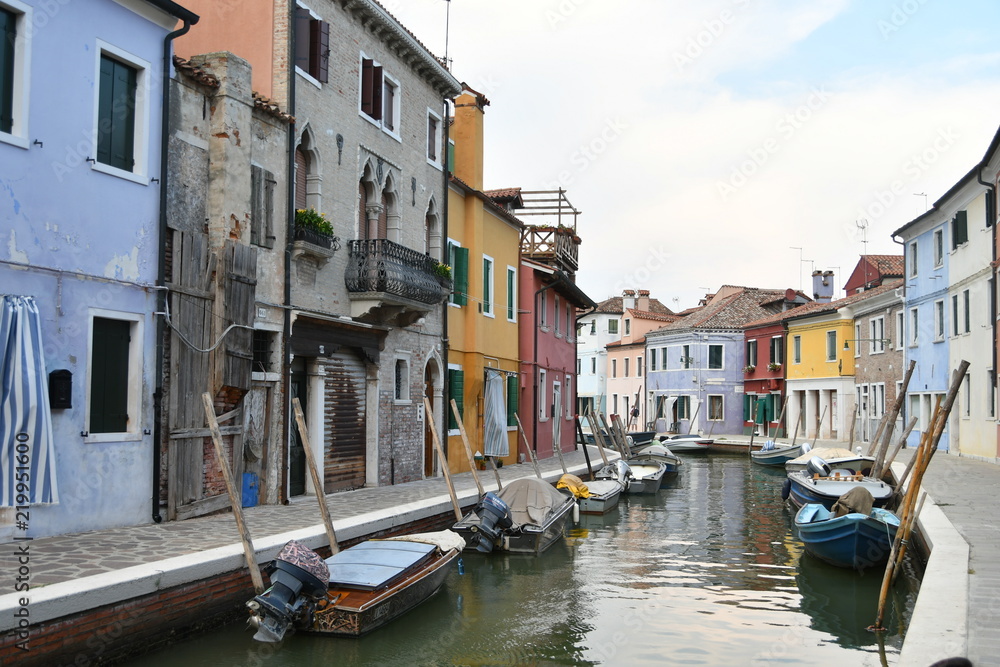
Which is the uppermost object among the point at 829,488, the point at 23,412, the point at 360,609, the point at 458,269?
the point at 458,269

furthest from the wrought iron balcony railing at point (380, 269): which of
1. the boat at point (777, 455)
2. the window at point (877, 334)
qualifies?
the window at point (877, 334)

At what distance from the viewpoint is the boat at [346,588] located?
8516 millimetres

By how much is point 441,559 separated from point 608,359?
155ft

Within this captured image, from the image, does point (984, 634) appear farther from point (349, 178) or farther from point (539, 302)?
point (539, 302)

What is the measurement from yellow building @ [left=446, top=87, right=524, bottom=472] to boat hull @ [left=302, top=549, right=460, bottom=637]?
10.3 m

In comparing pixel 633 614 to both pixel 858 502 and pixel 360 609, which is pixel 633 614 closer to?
pixel 360 609

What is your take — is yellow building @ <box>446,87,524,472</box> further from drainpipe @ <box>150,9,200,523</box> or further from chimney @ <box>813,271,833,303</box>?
chimney @ <box>813,271,833,303</box>

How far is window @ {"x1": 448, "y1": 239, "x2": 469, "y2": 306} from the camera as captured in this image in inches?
809

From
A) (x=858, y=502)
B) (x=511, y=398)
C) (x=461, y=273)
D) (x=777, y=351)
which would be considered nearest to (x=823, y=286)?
(x=777, y=351)

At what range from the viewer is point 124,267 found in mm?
10742

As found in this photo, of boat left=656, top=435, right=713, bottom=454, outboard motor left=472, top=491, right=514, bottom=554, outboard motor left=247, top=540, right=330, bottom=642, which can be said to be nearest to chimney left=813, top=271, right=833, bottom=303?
boat left=656, top=435, right=713, bottom=454

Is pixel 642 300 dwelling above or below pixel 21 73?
above

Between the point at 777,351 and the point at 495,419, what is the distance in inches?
996

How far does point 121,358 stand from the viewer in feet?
35.4
